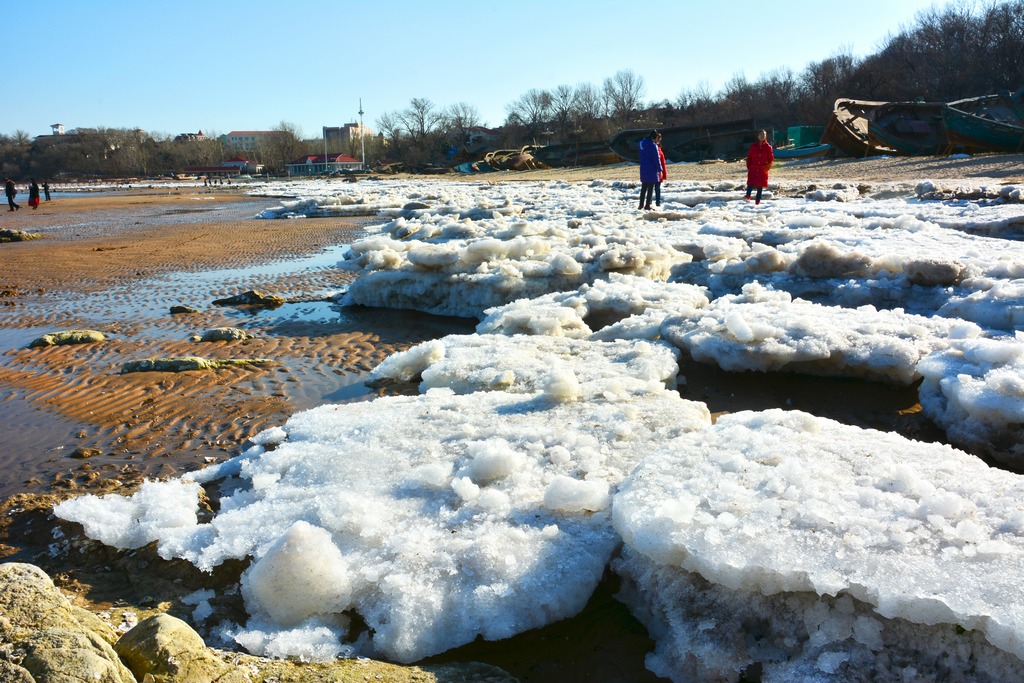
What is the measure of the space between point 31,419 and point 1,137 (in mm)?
159609

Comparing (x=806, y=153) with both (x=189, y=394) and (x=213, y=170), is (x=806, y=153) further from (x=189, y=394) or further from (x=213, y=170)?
(x=213, y=170)

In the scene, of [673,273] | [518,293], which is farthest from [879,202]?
[518,293]

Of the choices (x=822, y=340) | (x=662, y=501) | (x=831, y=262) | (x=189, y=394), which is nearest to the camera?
(x=662, y=501)

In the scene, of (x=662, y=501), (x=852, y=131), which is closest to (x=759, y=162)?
(x=662, y=501)

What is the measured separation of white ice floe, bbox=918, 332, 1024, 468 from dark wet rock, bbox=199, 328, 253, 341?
537 cm

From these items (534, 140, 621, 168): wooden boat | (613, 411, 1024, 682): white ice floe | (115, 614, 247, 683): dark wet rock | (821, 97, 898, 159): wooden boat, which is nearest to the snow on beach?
(613, 411, 1024, 682): white ice floe

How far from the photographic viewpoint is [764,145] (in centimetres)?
1299

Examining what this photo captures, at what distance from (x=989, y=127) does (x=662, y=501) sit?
23919mm

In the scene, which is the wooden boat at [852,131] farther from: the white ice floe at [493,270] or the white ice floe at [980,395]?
the white ice floe at [980,395]

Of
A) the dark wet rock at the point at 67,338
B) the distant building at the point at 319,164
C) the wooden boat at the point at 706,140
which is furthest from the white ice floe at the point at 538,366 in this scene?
the distant building at the point at 319,164

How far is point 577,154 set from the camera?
1635 inches

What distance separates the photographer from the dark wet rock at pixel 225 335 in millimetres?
6359

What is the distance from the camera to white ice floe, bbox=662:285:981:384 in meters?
4.14

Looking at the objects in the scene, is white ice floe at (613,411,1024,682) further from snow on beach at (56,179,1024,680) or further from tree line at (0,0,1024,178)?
tree line at (0,0,1024,178)
